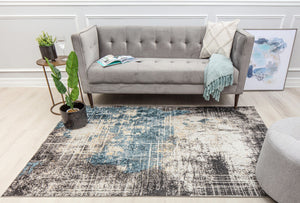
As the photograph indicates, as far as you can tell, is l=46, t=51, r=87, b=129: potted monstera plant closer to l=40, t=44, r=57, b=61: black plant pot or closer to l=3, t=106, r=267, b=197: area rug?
l=3, t=106, r=267, b=197: area rug

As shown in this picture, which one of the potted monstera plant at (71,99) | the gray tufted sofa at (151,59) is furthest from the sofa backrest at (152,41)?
the potted monstera plant at (71,99)

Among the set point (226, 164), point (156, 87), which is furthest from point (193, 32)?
point (226, 164)

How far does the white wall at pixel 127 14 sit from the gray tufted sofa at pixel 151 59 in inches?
9.0

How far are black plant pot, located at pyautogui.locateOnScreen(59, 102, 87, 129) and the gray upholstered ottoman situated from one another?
1503 millimetres

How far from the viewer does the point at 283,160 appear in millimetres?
1189

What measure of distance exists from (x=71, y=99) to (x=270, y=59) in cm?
240

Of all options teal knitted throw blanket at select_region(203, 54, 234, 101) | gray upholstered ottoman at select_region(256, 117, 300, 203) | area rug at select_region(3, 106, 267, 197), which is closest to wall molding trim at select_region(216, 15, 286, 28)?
teal knitted throw blanket at select_region(203, 54, 234, 101)

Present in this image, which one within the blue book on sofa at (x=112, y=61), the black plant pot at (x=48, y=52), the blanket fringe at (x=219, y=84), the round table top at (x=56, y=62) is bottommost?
the blanket fringe at (x=219, y=84)

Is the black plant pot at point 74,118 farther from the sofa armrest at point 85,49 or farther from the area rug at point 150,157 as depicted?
the sofa armrest at point 85,49

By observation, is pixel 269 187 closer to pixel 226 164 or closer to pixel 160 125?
pixel 226 164

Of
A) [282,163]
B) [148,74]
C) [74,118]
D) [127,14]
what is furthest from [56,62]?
[282,163]

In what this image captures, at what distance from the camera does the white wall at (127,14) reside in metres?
2.65

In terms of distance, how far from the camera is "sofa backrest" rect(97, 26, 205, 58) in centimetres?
259

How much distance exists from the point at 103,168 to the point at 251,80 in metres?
2.18
